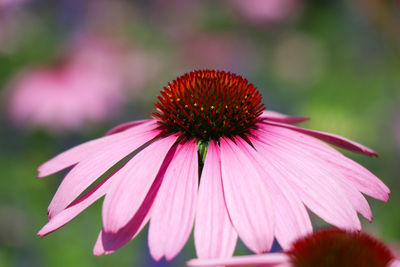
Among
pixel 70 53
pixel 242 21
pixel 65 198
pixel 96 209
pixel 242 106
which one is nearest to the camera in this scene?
pixel 65 198

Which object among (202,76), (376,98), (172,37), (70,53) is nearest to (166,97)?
(202,76)

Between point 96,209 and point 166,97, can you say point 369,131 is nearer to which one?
point 96,209

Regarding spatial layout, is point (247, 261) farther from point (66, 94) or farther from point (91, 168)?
point (66, 94)

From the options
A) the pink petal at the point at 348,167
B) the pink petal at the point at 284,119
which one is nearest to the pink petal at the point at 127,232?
the pink petal at the point at 348,167

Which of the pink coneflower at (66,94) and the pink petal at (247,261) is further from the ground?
the pink petal at (247,261)

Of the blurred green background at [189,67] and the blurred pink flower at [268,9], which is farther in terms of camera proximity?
the blurred pink flower at [268,9]

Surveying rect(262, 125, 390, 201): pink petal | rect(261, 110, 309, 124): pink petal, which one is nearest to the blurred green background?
rect(261, 110, 309, 124): pink petal

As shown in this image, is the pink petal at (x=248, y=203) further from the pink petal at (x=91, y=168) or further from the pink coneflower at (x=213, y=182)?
the pink petal at (x=91, y=168)

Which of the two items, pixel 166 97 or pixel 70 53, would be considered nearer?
pixel 166 97
